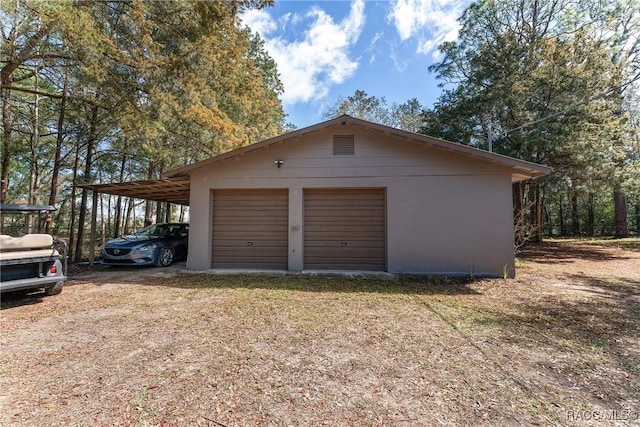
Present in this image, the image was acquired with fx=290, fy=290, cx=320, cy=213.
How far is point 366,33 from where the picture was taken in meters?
11.2

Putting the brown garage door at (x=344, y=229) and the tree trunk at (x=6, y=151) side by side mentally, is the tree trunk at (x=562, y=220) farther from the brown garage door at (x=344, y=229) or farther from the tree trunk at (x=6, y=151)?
the tree trunk at (x=6, y=151)

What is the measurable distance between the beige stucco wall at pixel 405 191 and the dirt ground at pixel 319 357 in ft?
4.34

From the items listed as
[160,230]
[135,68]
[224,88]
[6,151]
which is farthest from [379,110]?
[6,151]

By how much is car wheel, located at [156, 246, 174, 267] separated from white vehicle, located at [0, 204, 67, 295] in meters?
3.00

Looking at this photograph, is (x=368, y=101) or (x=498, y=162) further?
(x=368, y=101)

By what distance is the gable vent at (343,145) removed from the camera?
7.14m

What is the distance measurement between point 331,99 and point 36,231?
2284 centimetres

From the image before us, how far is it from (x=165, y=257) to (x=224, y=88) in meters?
→ 6.27

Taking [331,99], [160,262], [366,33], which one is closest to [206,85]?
[160,262]

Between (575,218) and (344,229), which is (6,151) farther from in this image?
(575,218)

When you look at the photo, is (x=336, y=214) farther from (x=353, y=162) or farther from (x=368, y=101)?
(x=368, y=101)

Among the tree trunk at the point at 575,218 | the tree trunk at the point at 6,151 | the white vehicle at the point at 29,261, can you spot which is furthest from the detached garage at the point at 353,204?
the tree trunk at the point at 575,218

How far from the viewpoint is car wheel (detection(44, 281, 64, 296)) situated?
5.11 m

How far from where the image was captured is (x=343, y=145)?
23.5 ft
